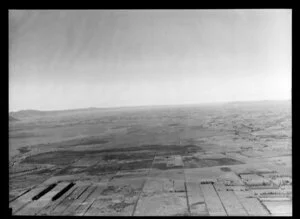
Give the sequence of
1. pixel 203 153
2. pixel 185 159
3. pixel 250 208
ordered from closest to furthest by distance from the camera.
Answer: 1. pixel 250 208
2. pixel 185 159
3. pixel 203 153

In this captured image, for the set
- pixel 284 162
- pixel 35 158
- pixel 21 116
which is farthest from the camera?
pixel 21 116

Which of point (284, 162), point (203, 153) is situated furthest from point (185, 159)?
point (284, 162)

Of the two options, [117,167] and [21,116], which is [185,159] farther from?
[21,116]

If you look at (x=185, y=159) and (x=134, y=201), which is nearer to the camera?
(x=134, y=201)

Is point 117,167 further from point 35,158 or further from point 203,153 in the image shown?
point 35,158
